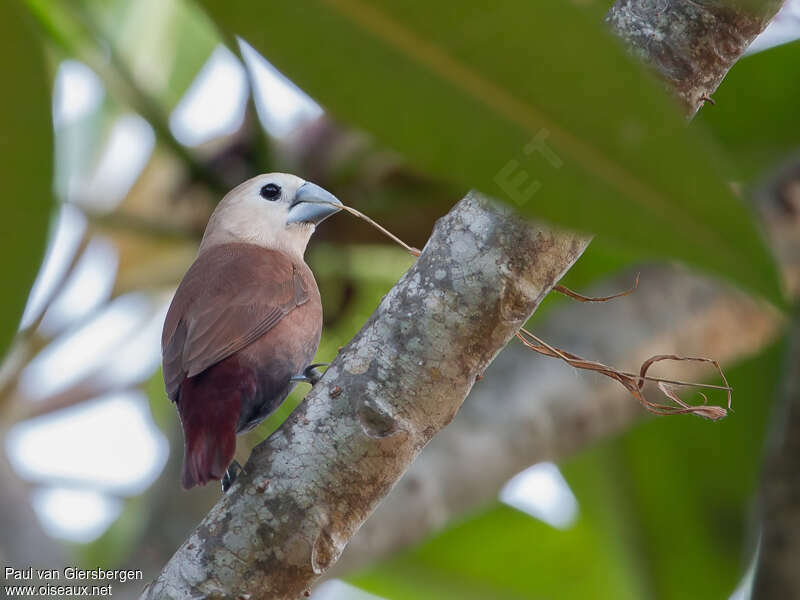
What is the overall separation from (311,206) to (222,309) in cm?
58

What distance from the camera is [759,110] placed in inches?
145

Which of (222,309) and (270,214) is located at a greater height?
(222,309)

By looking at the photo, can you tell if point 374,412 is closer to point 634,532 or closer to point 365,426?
point 365,426

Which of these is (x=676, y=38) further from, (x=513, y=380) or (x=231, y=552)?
(x=513, y=380)

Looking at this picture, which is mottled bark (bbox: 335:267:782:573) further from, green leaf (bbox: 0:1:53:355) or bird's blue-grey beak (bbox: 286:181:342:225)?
green leaf (bbox: 0:1:53:355)

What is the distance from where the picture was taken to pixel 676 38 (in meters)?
1.21

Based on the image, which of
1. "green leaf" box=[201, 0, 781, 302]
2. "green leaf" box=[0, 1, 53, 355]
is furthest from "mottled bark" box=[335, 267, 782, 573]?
"green leaf" box=[201, 0, 781, 302]

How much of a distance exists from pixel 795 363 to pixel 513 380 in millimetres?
851

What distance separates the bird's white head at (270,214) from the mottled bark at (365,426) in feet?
3.49

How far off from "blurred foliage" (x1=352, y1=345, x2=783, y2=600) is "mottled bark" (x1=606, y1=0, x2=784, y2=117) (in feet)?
9.56

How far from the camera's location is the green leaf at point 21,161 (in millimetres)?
710

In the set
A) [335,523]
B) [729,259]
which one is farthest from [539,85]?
[335,523]

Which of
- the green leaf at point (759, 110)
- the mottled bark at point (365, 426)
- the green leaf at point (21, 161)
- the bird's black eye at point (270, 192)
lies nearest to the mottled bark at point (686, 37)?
the mottled bark at point (365, 426)

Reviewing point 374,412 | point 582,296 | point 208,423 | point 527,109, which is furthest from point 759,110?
point 527,109
